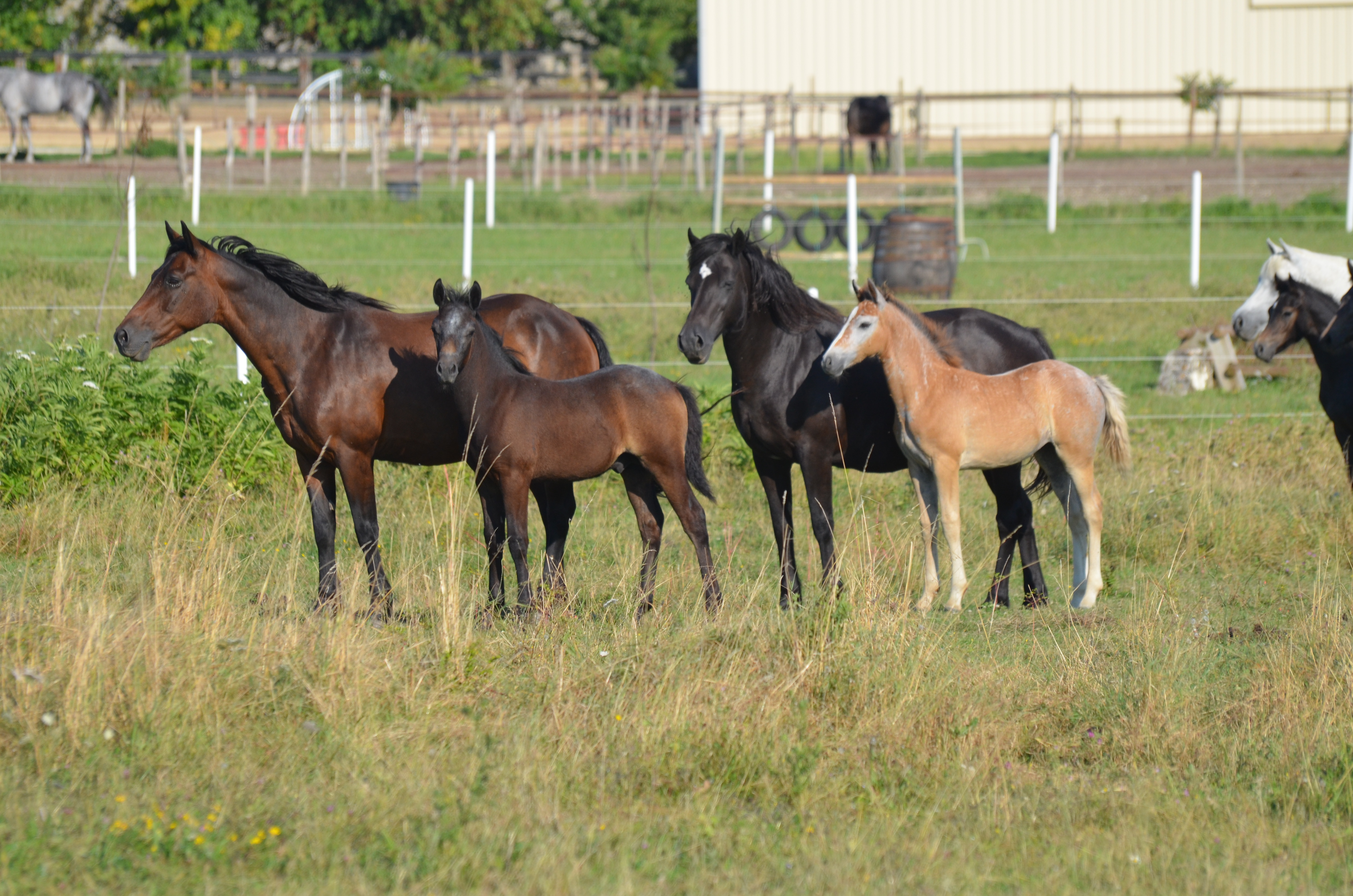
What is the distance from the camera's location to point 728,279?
253 inches

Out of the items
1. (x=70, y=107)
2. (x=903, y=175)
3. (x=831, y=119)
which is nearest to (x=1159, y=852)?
(x=903, y=175)

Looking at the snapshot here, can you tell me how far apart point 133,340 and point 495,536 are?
1.88 meters

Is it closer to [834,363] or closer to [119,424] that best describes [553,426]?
[834,363]

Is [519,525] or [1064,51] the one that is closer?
[519,525]

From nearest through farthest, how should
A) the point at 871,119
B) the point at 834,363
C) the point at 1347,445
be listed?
1. the point at 834,363
2. the point at 1347,445
3. the point at 871,119

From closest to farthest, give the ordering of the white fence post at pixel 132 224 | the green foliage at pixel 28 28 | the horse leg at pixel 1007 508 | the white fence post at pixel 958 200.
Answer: the horse leg at pixel 1007 508 → the white fence post at pixel 132 224 → the white fence post at pixel 958 200 → the green foliage at pixel 28 28

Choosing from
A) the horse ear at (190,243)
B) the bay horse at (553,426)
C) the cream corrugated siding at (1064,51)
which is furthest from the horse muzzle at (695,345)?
the cream corrugated siding at (1064,51)

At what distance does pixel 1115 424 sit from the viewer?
264 inches

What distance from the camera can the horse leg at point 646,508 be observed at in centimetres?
642

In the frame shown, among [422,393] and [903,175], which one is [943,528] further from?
[903,175]

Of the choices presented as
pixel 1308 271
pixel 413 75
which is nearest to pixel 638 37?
pixel 413 75

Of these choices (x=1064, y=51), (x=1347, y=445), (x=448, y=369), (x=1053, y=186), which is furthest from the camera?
(x=1064, y=51)

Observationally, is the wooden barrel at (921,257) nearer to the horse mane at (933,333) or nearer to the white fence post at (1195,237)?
the white fence post at (1195,237)

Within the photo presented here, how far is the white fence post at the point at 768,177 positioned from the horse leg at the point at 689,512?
43.9 feet
